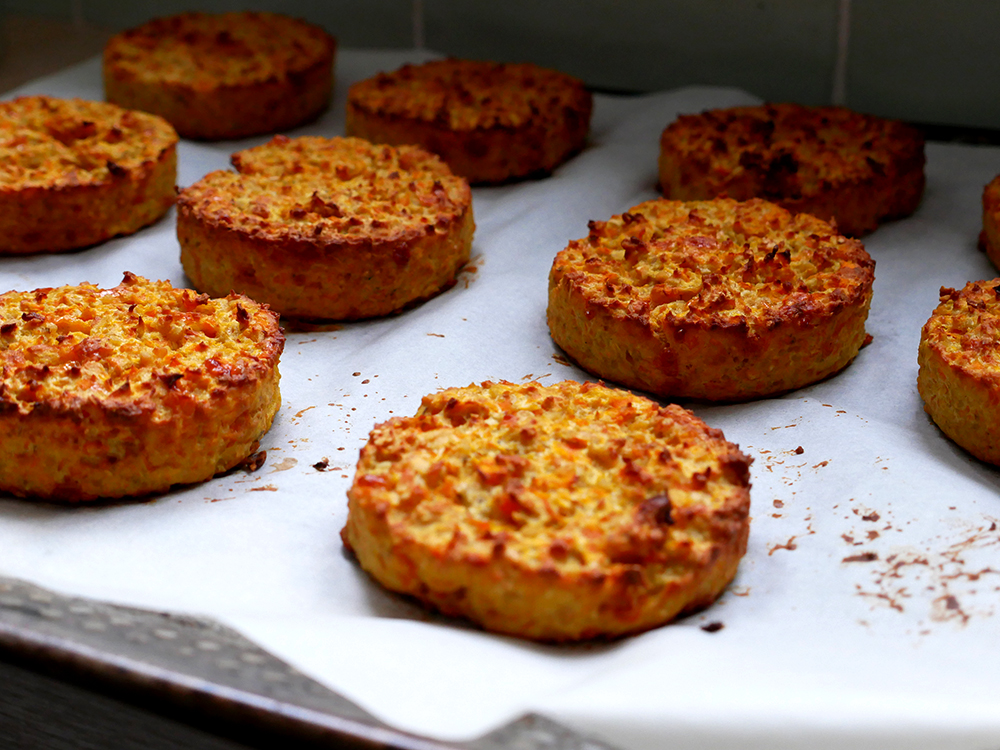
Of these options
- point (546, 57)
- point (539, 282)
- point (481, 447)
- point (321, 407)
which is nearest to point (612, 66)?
point (546, 57)

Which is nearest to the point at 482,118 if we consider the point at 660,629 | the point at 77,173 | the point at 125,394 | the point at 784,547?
the point at 77,173

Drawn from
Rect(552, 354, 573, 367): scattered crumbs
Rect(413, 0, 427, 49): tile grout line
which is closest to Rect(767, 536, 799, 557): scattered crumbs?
Rect(552, 354, 573, 367): scattered crumbs

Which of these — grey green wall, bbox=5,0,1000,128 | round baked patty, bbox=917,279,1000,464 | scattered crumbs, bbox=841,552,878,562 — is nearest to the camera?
scattered crumbs, bbox=841,552,878,562

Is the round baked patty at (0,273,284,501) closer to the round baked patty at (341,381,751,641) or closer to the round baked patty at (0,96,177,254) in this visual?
the round baked patty at (341,381,751,641)

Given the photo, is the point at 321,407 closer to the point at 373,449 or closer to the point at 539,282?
the point at 373,449

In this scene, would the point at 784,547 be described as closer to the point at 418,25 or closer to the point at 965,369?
the point at 965,369

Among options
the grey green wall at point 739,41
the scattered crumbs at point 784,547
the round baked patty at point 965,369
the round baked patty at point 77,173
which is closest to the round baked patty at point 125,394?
the round baked patty at point 77,173

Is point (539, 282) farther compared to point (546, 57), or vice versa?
point (546, 57)
